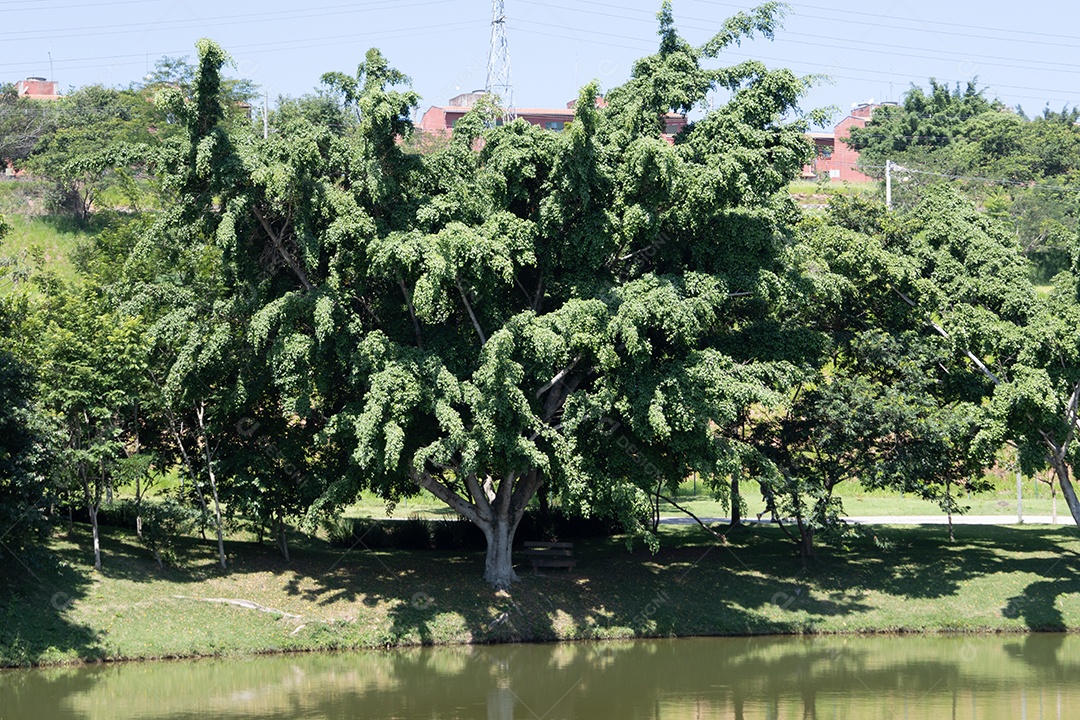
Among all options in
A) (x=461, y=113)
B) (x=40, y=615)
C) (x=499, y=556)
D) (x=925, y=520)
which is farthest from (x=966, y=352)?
(x=461, y=113)

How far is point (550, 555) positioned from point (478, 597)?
278 cm

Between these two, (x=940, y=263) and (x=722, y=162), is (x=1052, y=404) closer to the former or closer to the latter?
(x=940, y=263)

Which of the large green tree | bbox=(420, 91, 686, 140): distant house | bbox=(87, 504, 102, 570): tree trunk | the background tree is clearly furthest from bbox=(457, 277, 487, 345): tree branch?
bbox=(420, 91, 686, 140): distant house

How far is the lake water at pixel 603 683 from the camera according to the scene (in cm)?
1931

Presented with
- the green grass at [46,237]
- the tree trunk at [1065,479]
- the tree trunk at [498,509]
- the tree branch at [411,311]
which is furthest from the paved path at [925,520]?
the green grass at [46,237]

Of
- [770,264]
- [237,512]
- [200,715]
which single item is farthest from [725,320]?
[200,715]

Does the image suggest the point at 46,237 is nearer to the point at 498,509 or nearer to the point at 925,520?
the point at 498,509

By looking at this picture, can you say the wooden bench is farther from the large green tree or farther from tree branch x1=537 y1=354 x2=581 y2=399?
tree branch x1=537 y1=354 x2=581 y2=399

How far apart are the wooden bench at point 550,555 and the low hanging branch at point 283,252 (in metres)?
8.43

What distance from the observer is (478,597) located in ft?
83.9

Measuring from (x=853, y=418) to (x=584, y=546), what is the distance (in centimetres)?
846

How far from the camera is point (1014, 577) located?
90.5ft

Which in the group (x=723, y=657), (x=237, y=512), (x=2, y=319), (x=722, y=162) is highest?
(x=722, y=162)

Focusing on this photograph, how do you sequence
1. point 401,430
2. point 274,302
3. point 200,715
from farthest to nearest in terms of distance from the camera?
point 274,302 → point 401,430 → point 200,715
